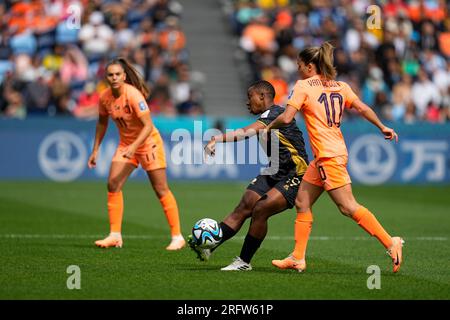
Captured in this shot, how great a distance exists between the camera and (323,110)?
9.79m

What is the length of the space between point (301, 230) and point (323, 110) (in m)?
1.27

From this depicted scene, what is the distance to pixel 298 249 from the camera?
10.1 metres

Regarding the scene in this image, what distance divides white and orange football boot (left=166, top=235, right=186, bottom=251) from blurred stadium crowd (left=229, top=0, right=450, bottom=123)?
13.2 m

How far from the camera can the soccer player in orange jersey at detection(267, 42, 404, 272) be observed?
383 inches

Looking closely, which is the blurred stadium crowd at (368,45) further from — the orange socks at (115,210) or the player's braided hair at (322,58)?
the player's braided hair at (322,58)

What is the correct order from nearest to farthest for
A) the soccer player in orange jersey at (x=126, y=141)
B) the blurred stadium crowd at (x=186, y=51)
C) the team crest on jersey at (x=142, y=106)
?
the team crest on jersey at (x=142, y=106) < the soccer player in orange jersey at (x=126, y=141) < the blurred stadium crowd at (x=186, y=51)

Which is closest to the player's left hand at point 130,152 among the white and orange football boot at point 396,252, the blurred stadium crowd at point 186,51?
the white and orange football boot at point 396,252

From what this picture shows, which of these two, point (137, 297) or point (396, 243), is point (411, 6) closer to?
point (396, 243)

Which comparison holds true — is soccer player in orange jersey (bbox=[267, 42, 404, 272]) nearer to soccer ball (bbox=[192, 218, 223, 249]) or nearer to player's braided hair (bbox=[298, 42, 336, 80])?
player's braided hair (bbox=[298, 42, 336, 80])

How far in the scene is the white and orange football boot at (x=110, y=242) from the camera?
12.1 m

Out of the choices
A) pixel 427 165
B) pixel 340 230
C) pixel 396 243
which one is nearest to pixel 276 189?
pixel 396 243

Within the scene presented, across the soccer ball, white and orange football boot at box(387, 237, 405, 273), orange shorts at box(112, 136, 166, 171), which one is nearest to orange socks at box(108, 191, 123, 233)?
orange shorts at box(112, 136, 166, 171)

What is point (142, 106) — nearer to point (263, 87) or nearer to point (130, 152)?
point (130, 152)

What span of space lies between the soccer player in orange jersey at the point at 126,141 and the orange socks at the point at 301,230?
2.37 metres
